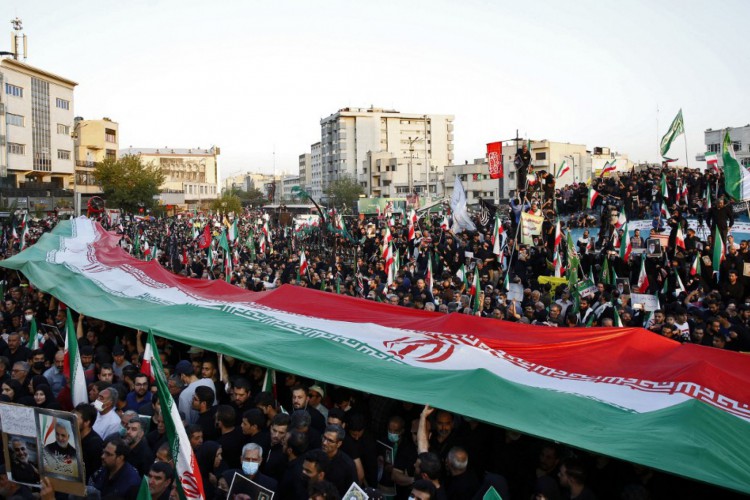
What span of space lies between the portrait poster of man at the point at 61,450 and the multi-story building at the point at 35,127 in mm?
54179

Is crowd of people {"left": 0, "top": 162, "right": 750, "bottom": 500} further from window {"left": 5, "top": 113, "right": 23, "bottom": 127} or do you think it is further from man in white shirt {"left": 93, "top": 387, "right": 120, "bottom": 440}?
window {"left": 5, "top": 113, "right": 23, "bottom": 127}

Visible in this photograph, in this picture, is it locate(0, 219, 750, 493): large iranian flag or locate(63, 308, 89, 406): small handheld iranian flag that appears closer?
locate(0, 219, 750, 493): large iranian flag

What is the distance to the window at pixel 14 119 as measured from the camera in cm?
5481

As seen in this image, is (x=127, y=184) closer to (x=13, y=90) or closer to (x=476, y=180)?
(x=13, y=90)

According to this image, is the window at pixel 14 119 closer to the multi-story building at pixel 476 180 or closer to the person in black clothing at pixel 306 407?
the multi-story building at pixel 476 180

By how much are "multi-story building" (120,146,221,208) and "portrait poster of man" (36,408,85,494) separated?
389ft

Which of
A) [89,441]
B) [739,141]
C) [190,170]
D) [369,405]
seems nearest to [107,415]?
[89,441]

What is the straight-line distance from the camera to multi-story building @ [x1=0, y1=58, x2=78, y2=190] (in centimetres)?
5456

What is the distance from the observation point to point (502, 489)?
196 inches

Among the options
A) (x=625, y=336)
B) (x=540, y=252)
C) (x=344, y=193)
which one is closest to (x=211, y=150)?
(x=344, y=193)

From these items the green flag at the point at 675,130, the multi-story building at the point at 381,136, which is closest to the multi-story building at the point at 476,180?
the multi-story building at the point at 381,136

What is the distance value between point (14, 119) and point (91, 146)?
1918cm

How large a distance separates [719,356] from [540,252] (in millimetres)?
9902

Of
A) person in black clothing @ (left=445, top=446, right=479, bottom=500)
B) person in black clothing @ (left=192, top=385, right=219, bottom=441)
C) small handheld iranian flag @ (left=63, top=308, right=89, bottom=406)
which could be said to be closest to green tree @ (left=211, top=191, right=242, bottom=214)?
small handheld iranian flag @ (left=63, top=308, right=89, bottom=406)
